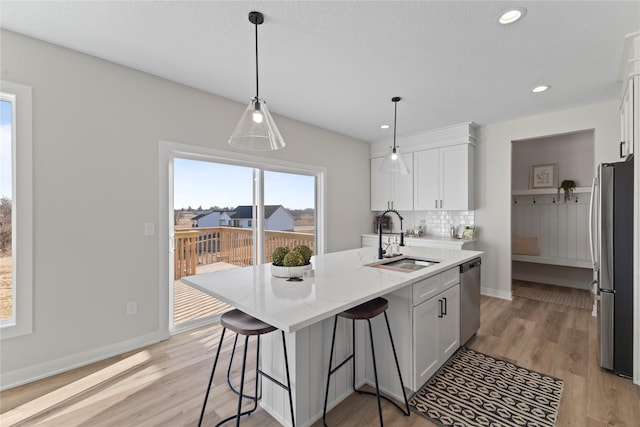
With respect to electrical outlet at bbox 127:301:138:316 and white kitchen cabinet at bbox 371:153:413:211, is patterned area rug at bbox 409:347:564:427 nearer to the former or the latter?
electrical outlet at bbox 127:301:138:316

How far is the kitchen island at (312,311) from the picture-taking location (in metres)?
1.41

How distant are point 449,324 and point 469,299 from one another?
0.47 metres

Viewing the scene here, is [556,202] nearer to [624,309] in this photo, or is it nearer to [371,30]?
[624,309]

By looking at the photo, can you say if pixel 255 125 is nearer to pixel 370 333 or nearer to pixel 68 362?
pixel 370 333

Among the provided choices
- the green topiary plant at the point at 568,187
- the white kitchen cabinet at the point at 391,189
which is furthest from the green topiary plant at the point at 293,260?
the green topiary plant at the point at 568,187

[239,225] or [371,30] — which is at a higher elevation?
[371,30]

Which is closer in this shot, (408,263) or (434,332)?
(434,332)

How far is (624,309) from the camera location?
2256 mm

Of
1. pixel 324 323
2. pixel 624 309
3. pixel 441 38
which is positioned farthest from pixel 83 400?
pixel 624 309

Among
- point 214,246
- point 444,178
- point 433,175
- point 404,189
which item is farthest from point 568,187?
point 214,246

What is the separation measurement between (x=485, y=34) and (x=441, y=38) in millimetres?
308

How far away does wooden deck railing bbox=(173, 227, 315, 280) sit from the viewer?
3.26 metres

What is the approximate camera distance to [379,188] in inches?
215

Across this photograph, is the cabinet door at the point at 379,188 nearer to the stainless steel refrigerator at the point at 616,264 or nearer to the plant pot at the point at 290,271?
the stainless steel refrigerator at the point at 616,264
